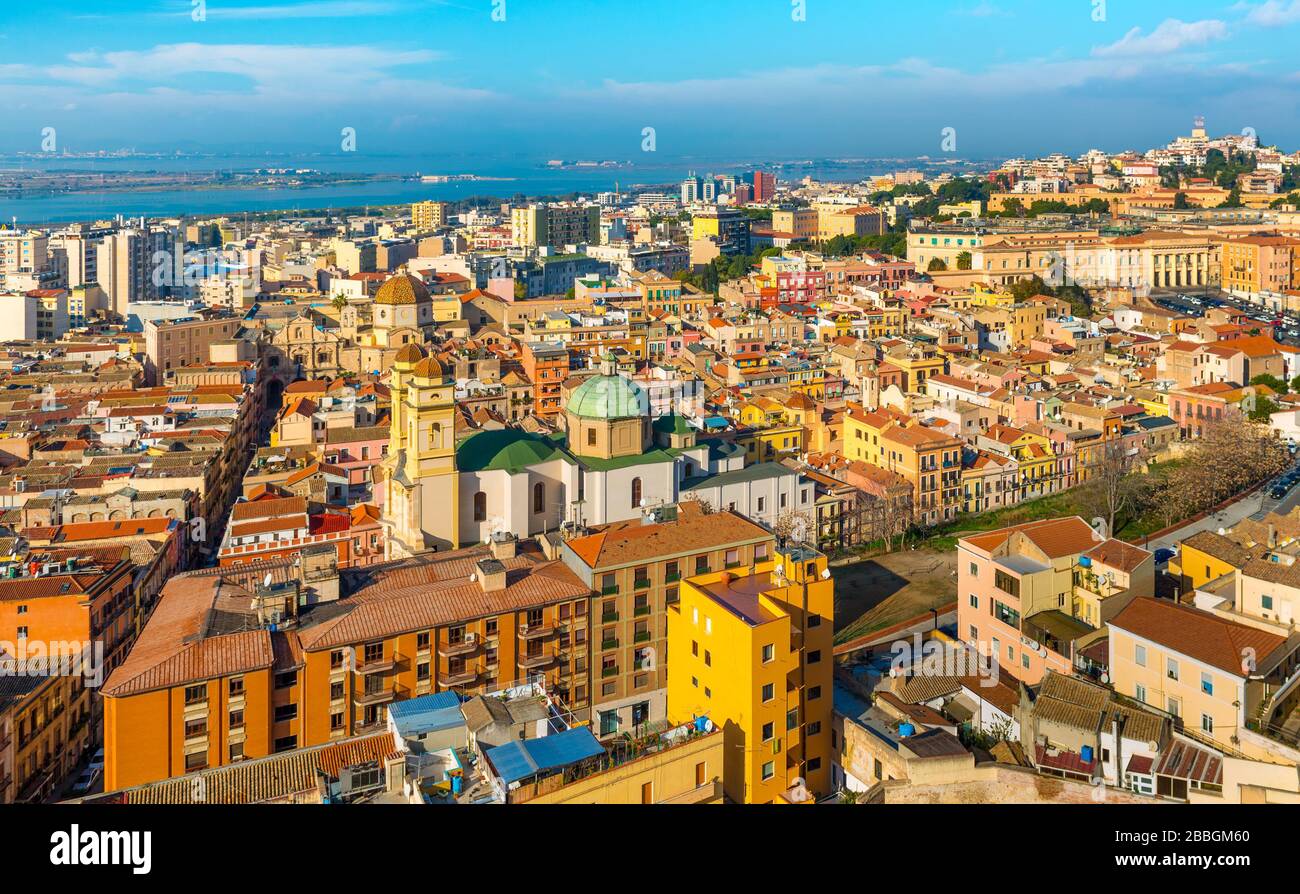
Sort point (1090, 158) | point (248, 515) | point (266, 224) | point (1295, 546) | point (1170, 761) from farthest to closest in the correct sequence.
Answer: point (1090, 158), point (266, 224), point (248, 515), point (1295, 546), point (1170, 761)

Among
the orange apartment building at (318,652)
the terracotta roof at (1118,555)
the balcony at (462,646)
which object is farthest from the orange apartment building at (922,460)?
the balcony at (462,646)

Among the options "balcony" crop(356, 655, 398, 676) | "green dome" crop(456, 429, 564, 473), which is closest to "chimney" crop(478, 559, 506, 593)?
"balcony" crop(356, 655, 398, 676)

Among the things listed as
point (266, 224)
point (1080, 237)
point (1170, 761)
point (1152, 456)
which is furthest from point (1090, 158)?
point (1170, 761)

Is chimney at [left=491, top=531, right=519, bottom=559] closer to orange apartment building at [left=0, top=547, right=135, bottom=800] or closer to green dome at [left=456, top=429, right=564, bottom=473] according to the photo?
green dome at [left=456, top=429, right=564, bottom=473]

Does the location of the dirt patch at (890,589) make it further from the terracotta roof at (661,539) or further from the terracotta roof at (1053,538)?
the terracotta roof at (1053,538)

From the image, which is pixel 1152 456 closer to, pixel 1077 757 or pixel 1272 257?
pixel 1077 757

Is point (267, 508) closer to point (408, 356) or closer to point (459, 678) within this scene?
point (408, 356)
